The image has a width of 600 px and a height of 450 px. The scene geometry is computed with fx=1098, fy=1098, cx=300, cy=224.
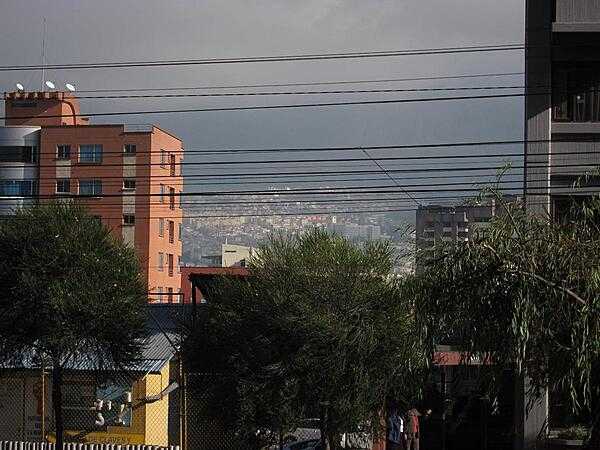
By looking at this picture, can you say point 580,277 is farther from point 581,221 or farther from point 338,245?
point 338,245

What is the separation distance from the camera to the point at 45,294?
23.3 m

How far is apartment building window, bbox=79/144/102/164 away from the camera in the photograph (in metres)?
99.1

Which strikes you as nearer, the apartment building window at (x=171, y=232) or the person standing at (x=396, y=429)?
the person standing at (x=396, y=429)

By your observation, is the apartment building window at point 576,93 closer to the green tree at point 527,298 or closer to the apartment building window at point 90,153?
the green tree at point 527,298

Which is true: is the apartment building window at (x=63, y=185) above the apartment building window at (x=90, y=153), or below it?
below

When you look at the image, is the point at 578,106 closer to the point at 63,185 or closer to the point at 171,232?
the point at 63,185

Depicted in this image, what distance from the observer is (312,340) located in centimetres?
2069

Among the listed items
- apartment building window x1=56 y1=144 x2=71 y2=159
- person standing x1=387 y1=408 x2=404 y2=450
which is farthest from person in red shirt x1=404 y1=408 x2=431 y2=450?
apartment building window x1=56 y1=144 x2=71 y2=159

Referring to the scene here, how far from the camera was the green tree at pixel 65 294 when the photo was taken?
2316 centimetres

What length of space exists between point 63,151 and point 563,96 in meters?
80.9

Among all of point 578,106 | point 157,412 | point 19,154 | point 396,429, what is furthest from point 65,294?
point 19,154

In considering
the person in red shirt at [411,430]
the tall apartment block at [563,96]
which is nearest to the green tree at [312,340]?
the person in red shirt at [411,430]

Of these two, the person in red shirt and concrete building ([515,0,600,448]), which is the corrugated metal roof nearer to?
the person in red shirt

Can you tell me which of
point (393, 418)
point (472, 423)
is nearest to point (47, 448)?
point (393, 418)
